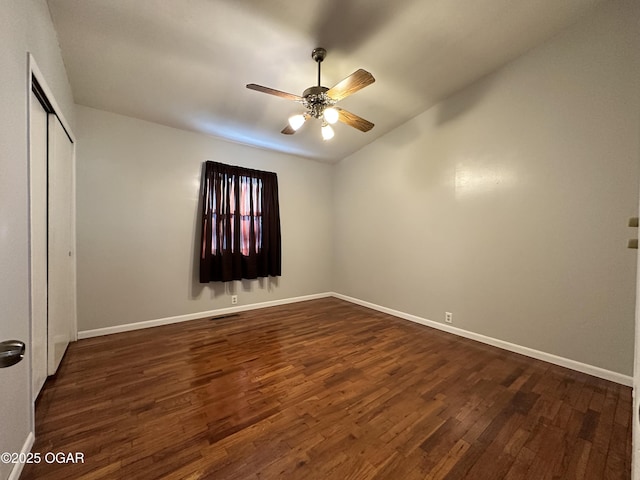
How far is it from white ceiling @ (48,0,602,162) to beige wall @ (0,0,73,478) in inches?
28.6

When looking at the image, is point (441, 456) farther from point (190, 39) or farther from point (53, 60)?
point (53, 60)

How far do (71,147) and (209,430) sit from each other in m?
3.19

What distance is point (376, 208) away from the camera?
4.27 meters

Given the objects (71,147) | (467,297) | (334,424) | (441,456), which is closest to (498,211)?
(467,297)

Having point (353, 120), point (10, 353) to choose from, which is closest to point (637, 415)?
point (10, 353)

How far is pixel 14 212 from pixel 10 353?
0.88 meters

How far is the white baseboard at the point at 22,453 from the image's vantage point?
1.20 metres

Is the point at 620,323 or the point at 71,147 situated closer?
the point at 620,323

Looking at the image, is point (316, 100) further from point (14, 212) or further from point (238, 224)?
point (238, 224)

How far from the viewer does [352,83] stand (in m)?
2.02

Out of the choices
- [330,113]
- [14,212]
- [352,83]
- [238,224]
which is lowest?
[14,212]

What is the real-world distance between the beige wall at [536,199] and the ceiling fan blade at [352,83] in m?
1.83

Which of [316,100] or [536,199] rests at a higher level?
[316,100]

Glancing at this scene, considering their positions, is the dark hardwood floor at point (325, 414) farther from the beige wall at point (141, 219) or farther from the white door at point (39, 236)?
the beige wall at point (141, 219)
